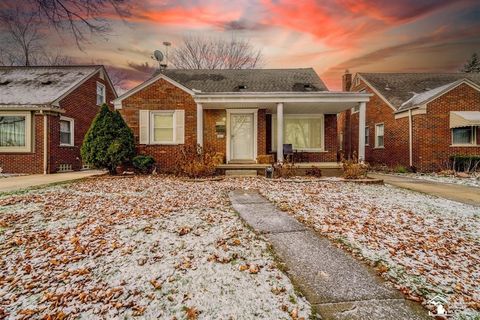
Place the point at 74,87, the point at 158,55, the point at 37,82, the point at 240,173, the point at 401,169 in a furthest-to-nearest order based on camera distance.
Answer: the point at 158,55
the point at 37,82
the point at 74,87
the point at 401,169
the point at 240,173

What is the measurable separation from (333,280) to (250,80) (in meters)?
11.3

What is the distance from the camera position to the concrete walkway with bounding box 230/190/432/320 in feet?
5.74

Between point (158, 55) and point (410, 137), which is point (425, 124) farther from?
point (158, 55)

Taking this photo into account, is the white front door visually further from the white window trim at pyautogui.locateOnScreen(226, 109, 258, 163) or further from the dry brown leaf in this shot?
the dry brown leaf

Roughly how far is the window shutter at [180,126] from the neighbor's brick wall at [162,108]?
14 cm

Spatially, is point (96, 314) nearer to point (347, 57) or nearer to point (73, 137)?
point (73, 137)

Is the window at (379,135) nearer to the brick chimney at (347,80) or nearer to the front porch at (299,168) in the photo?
the brick chimney at (347,80)

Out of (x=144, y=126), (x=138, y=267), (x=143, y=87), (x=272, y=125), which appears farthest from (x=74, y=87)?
(x=138, y=267)

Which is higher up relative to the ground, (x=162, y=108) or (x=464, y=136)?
(x=162, y=108)

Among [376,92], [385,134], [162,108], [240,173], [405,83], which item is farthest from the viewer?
[405,83]

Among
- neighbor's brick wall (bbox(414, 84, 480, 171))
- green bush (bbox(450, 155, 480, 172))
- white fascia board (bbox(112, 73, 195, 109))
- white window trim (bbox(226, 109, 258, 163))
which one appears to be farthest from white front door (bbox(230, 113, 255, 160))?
green bush (bbox(450, 155, 480, 172))

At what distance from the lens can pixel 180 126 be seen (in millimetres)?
10297

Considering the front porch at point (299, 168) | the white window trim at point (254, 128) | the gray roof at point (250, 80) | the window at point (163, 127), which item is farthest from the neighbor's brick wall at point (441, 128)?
the window at point (163, 127)

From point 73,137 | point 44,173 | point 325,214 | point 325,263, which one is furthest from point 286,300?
point 73,137
